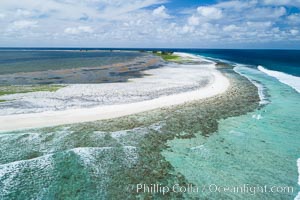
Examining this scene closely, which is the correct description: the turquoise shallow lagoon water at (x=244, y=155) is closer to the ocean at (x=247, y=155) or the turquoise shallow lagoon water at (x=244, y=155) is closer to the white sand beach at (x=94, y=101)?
the ocean at (x=247, y=155)

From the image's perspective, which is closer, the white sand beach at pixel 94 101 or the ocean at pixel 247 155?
the ocean at pixel 247 155

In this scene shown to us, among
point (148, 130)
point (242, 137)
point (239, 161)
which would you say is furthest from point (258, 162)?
point (148, 130)

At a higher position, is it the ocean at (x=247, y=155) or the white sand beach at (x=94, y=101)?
the white sand beach at (x=94, y=101)

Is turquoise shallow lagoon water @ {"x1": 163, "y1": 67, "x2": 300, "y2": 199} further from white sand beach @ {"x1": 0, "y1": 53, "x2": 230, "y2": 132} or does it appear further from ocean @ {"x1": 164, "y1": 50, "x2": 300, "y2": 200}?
white sand beach @ {"x1": 0, "y1": 53, "x2": 230, "y2": 132}

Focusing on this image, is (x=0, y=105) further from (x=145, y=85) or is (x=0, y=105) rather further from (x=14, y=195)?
(x=145, y=85)

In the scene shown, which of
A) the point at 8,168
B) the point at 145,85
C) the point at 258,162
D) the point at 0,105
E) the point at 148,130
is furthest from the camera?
the point at 145,85

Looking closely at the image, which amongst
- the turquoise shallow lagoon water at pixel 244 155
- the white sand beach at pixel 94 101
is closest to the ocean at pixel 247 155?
the turquoise shallow lagoon water at pixel 244 155
